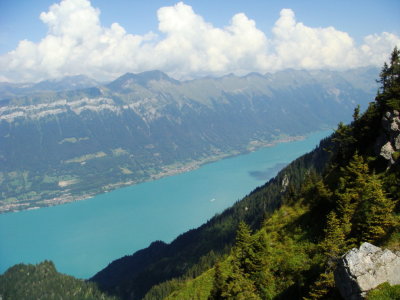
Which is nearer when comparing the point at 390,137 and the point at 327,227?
the point at 327,227

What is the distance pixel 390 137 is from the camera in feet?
127

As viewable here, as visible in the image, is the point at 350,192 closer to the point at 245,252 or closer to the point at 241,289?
the point at 245,252

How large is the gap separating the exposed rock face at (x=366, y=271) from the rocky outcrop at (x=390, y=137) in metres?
21.3

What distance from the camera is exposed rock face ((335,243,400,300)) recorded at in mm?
17875

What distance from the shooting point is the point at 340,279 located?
754 inches

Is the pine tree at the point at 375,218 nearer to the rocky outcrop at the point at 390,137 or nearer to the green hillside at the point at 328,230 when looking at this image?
the green hillside at the point at 328,230

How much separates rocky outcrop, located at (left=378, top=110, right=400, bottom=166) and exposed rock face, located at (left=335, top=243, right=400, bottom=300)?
2128cm

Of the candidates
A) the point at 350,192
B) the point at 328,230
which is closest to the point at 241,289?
the point at 328,230

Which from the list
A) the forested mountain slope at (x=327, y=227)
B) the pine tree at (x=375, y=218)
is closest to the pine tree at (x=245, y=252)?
the forested mountain slope at (x=327, y=227)

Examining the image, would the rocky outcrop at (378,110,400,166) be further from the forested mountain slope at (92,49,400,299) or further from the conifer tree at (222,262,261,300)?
the conifer tree at (222,262,261,300)

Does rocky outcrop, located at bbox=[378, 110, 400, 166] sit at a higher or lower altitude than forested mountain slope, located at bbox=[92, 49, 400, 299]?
higher

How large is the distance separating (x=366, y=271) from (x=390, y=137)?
84.7 feet

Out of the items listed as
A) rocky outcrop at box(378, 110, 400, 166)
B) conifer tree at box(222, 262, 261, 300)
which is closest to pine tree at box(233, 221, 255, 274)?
conifer tree at box(222, 262, 261, 300)

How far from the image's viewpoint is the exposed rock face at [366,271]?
17.9 m
